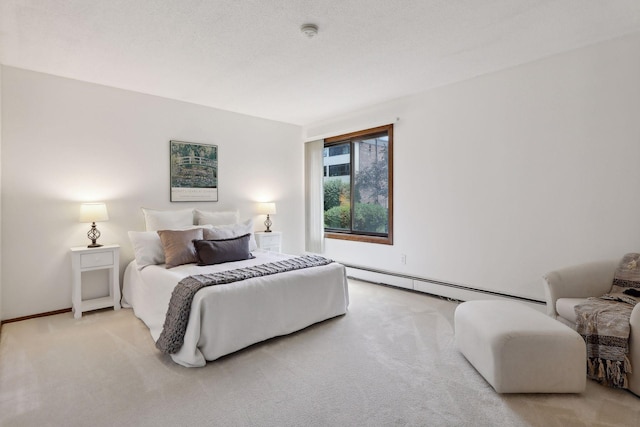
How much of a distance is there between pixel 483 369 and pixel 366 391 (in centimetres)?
76

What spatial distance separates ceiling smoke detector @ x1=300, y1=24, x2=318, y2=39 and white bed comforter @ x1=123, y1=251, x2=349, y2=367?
1.95 m

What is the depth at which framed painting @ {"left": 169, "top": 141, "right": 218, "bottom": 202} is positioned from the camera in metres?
4.15

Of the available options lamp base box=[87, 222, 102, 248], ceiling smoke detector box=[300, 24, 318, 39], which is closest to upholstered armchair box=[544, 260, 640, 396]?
ceiling smoke detector box=[300, 24, 318, 39]

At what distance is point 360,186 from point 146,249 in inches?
117

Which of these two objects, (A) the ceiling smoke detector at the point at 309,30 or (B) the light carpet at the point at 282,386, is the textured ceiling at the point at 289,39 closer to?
(A) the ceiling smoke detector at the point at 309,30

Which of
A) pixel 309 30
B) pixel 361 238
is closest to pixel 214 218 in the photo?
pixel 361 238

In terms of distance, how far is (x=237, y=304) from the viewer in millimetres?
2506

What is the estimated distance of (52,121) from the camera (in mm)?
3322

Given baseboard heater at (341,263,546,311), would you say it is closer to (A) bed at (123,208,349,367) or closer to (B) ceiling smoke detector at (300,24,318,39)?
(A) bed at (123,208,349,367)

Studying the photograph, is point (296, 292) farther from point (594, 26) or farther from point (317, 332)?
point (594, 26)

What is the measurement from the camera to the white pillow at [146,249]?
10.9 feet

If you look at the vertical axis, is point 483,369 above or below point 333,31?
below

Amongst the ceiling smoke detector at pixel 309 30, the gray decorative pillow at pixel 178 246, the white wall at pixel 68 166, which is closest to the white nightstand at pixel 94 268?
the white wall at pixel 68 166

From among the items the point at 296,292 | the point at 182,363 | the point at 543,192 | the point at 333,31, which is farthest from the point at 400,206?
the point at 182,363
